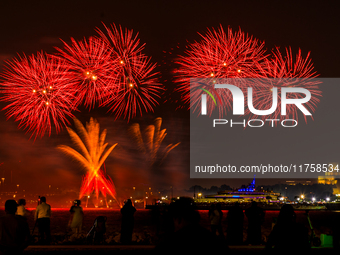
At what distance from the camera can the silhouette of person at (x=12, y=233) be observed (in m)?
6.12

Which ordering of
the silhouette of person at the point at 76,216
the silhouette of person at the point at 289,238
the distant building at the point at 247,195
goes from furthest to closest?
the distant building at the point at 247,195 < the silhouette of person at the point at 76,216 < the silhouette of person at the point at 289,238

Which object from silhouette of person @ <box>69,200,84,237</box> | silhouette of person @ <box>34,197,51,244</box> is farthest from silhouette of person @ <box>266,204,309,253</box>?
silhouette of person @ <box>69,200,84,237</box>

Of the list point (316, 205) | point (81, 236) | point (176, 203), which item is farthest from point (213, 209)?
point (316, 205)

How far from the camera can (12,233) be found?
6137 millimetres

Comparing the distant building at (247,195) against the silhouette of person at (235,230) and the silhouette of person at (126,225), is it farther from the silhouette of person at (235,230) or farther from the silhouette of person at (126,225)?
the silhouette of person at (126,225)

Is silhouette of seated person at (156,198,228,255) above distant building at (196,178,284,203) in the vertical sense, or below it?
below

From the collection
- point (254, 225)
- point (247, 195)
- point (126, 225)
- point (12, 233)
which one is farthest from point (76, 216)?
point (247, 195)

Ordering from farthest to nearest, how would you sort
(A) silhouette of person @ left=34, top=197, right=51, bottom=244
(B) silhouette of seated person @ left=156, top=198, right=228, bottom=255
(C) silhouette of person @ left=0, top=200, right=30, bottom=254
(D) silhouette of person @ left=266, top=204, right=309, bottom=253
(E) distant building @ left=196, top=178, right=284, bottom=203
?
(E) distant building @ left=196, top=178, right=284, bottom=203 → (A) silhouette of person @ left=34, top=197, right=51, bottom=244 → (C) silhouette of person @ left=0, top=200, right=30, bottom=254 → (D) silhouette of person @ left=266, top=204, right=309, bottom=253 → (B) silhouette of seated person @ left=156, top=198, right=228, bottom=255

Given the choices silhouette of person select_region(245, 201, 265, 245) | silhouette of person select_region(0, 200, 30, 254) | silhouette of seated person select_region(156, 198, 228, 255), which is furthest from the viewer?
silhouette of person select_region(245, 201, 265, 245)

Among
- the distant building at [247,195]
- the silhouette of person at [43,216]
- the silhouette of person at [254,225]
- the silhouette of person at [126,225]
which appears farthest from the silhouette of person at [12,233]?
the distant building at [247,195]

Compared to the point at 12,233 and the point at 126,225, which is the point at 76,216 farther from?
the point at 12,233

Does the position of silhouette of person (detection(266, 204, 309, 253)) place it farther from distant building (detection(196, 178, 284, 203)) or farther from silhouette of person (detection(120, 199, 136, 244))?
distant building (detection(196, 178, 284, 203))

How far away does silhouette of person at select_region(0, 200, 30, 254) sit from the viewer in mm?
6117

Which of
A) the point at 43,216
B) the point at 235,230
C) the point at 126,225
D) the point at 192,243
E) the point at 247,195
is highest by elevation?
the point at 247,195
